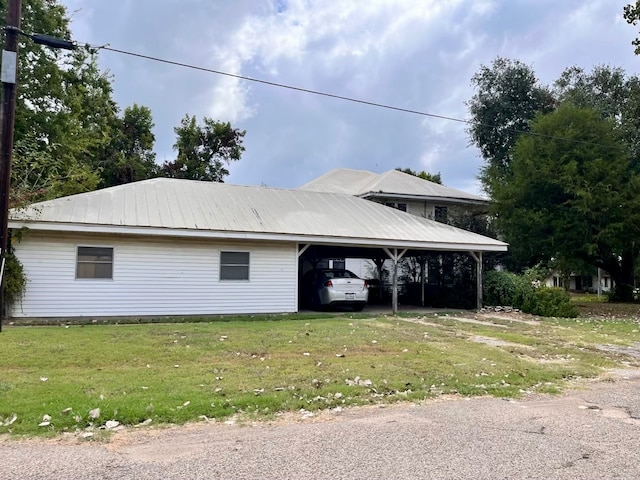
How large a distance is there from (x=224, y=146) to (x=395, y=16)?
25498mm

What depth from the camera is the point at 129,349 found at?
26.4 ft

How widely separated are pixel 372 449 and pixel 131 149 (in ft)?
117

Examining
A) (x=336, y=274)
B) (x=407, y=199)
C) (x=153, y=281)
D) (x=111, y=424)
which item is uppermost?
(x=407, y=199)

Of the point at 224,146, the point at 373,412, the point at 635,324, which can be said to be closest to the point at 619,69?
the point at 635,324

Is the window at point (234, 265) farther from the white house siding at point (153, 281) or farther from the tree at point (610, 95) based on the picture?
the tree at point (610, 95)

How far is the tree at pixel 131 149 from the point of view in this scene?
33.4 metres

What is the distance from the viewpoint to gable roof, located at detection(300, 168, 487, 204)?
88.0 ft

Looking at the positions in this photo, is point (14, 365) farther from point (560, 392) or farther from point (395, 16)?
point (395, 16)

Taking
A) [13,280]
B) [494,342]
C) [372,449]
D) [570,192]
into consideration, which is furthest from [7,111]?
[570,192]

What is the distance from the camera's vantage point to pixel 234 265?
14547 mm

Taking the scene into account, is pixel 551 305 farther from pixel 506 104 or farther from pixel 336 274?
pixel 506 104

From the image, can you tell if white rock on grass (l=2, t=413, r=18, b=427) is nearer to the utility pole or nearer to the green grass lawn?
the green grass lawn

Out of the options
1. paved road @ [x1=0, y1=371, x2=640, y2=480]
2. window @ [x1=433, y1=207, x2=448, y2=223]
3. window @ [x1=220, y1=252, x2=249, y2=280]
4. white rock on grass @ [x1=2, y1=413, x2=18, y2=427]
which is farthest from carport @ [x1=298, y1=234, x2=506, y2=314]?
white rock on grass @ [x1=2, y1=413, x2=18, y2=427]

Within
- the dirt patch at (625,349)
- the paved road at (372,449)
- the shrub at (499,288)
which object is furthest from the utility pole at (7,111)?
the shrub at (499,288)
